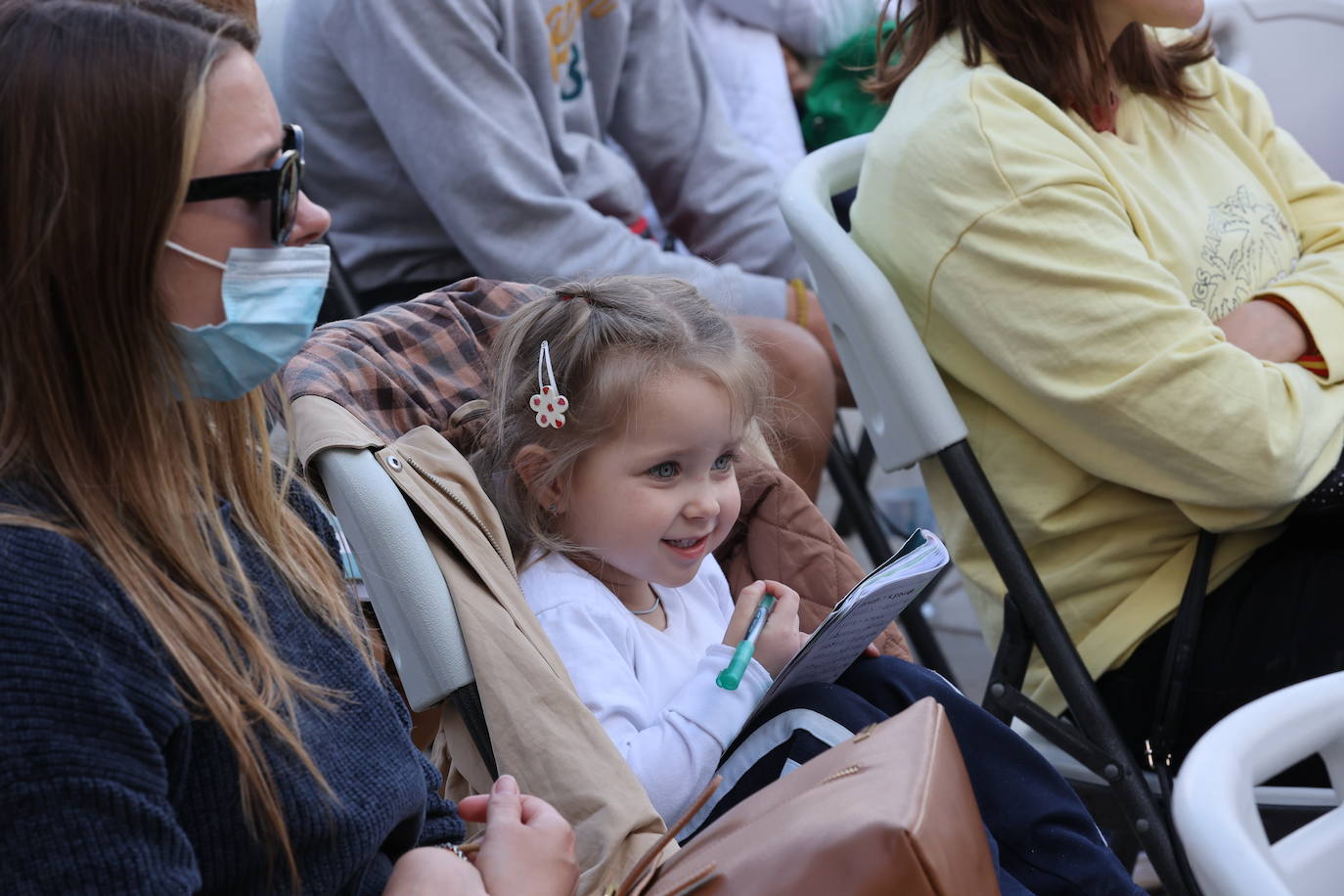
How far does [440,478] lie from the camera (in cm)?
146

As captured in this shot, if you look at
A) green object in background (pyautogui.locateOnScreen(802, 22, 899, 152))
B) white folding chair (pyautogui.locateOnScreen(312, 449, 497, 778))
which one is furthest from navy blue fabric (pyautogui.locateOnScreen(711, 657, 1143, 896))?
green object in background (pyautogui.locateOnScreen(802, 22, 899, 152))

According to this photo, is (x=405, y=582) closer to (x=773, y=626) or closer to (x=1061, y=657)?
(x=773, y=626)

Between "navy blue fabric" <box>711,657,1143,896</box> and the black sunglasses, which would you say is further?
"navy blue fabric" <box>711,657,1143,896</box>

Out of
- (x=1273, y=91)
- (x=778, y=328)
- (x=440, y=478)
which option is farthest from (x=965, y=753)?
(x=1273, y=91)

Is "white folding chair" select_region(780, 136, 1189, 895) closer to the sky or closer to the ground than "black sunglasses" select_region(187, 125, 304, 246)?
closer to the ground

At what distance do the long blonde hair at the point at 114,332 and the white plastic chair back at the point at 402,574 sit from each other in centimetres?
30

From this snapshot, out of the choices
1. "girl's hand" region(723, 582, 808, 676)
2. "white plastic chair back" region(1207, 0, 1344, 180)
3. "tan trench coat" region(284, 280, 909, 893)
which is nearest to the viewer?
"tan trench coat" region(284, 280, 909, 893)

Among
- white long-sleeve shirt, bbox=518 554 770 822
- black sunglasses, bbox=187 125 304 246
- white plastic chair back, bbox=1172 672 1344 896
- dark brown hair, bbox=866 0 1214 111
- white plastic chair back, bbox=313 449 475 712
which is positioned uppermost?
→ black sunglasses, bbox=187 125 304 246

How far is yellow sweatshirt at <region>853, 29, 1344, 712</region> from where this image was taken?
1.79m

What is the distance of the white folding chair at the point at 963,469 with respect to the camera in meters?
1.80

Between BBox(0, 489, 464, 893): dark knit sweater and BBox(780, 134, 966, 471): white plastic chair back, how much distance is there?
40.9 inches

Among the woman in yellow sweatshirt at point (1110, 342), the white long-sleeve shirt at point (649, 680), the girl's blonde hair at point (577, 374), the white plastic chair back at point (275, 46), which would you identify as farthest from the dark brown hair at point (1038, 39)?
the white plastic chair back at point (275, 46)

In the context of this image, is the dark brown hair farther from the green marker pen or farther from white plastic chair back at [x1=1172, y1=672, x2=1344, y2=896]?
white plastic chair back at [x1=1172, y1=672, x2=1344, y2=896]

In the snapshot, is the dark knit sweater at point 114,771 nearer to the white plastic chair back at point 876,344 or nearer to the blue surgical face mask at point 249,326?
the blue surgical face mask at point 249,326
